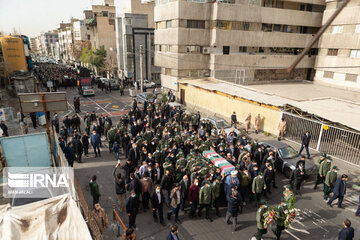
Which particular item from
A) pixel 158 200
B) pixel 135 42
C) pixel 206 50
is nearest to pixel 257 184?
pixel 158 200

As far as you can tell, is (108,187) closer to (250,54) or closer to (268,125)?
(268,125)

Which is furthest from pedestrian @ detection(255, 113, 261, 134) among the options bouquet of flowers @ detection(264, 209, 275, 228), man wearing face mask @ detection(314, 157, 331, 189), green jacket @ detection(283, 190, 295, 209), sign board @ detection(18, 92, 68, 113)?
sign board @ detection(18, 92, 68, 113)

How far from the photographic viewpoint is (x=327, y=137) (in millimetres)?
14914

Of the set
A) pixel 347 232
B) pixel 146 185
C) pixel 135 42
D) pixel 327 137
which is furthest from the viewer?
pixel 135 42

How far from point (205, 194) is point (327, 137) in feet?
34.9

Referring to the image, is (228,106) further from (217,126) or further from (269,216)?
(269,216)

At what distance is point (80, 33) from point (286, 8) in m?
61.5

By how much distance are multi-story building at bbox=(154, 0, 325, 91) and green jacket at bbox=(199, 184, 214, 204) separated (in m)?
21.8

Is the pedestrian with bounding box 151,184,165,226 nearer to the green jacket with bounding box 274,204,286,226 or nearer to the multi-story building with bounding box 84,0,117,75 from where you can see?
the green jacket with bounding box 274,204,286,226

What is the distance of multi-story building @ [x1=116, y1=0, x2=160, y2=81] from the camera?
1642 inches

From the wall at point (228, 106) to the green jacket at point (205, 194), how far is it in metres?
11.3

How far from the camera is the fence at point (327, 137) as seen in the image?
13.7 m

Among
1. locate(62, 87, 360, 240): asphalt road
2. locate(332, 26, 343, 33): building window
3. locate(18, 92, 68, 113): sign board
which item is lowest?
locate(62, 87, 360, 240): asphalt road

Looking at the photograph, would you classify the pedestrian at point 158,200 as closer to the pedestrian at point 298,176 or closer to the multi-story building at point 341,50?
the pedestrian at point 298,176
